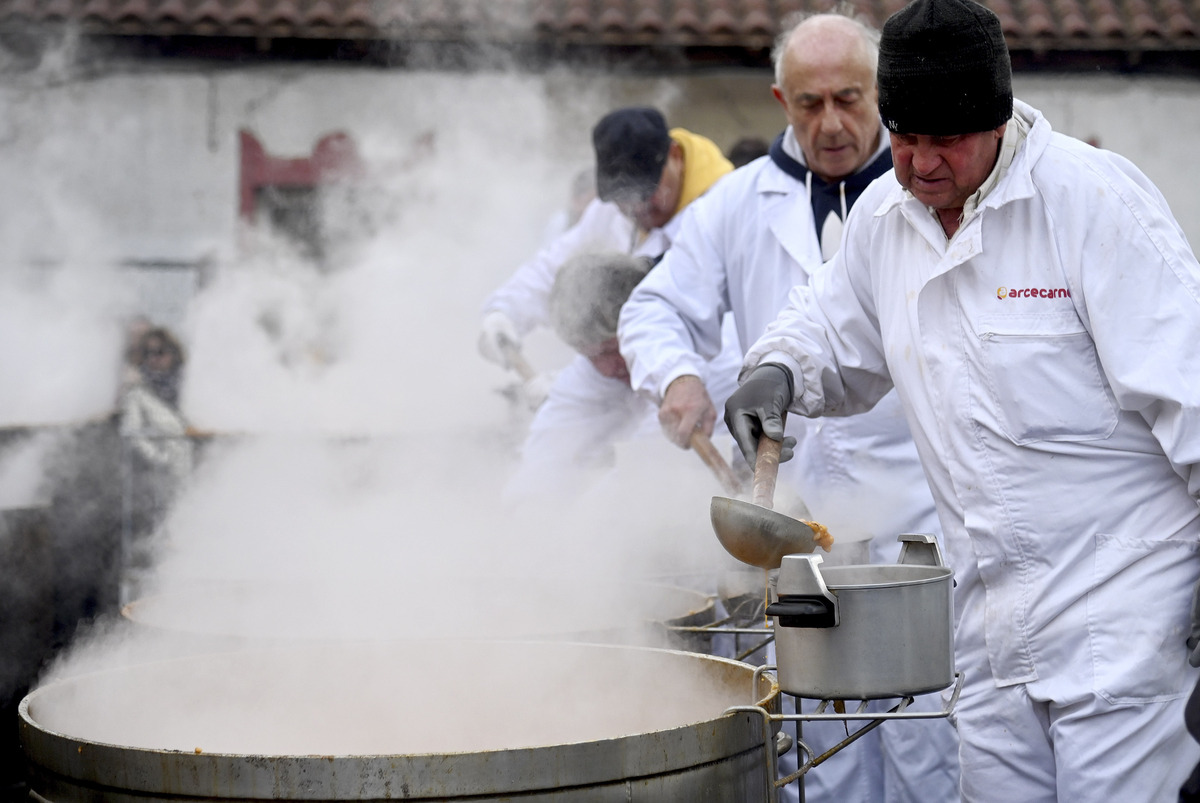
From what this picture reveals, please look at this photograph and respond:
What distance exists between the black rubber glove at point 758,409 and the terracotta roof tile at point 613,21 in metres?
6.28

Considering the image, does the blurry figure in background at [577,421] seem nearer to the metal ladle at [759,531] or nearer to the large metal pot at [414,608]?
the large metal pot at [414,608]

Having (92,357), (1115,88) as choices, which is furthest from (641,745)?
(1115,88)

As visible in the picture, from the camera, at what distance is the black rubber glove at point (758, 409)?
2.29 metres

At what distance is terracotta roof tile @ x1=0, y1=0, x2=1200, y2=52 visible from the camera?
8.52m

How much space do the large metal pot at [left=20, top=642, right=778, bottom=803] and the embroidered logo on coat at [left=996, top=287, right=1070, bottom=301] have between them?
2.45ft

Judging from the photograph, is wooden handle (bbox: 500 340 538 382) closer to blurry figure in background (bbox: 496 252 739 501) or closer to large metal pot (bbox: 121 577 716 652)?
blurry figure in background (bbox: 496 252 739 501)

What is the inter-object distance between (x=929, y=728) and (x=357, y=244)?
4.67 m

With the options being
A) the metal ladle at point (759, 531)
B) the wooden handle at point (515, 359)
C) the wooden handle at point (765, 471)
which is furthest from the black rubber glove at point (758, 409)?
the wooden handle at point (515, 359)

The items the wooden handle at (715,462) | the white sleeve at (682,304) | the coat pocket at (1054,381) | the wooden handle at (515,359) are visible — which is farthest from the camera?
the wooden handle at (515,359)

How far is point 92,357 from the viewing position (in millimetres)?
6262

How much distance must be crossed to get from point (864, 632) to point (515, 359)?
11.5 feet

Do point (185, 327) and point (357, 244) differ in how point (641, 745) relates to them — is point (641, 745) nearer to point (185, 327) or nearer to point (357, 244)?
point (357, 244)

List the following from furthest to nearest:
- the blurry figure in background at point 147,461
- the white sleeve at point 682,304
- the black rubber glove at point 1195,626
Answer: the blurry figure in background at point 147,461 → the white sleeve at point 682,304 → the black rubber glove at point 1195,626

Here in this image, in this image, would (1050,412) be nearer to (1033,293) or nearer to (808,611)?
(1033,293)
